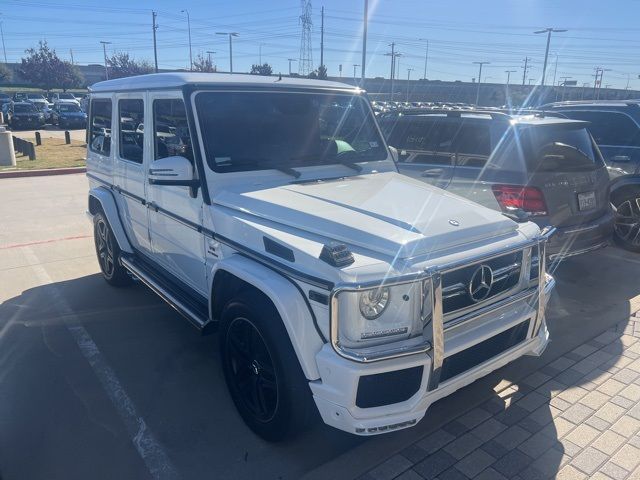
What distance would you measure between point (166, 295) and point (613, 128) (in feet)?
22.0

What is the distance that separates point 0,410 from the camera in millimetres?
Answer: 3418

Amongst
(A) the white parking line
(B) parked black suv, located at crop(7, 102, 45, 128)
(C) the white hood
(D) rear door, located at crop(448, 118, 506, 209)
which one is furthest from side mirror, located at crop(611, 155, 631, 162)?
(B) parked black suv, located at crop(7, 102, 45, 128)

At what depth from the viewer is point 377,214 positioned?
3.04 m

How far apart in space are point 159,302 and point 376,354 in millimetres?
3467

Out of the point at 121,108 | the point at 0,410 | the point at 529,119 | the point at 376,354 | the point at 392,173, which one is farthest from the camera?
the point at 529,119

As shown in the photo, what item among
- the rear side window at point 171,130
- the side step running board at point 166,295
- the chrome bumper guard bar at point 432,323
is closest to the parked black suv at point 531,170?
the chrome bumper guard bar at point 432,323

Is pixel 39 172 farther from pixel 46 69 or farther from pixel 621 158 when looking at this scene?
pixel 46 69

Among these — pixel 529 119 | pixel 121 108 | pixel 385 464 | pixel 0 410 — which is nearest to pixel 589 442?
pixel 385 464

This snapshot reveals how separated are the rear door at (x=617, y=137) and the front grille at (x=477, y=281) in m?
4.94

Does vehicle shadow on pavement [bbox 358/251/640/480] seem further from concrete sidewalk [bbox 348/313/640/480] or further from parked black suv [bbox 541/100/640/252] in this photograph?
parked black suv [bbox 541/100/640/252]

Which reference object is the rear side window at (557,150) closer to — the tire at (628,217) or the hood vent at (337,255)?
the tire at (628,217)

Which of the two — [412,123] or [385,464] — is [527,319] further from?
[412,123]

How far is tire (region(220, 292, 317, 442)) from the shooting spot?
2678 mm

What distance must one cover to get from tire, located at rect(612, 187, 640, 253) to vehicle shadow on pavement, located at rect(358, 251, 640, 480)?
243cm
